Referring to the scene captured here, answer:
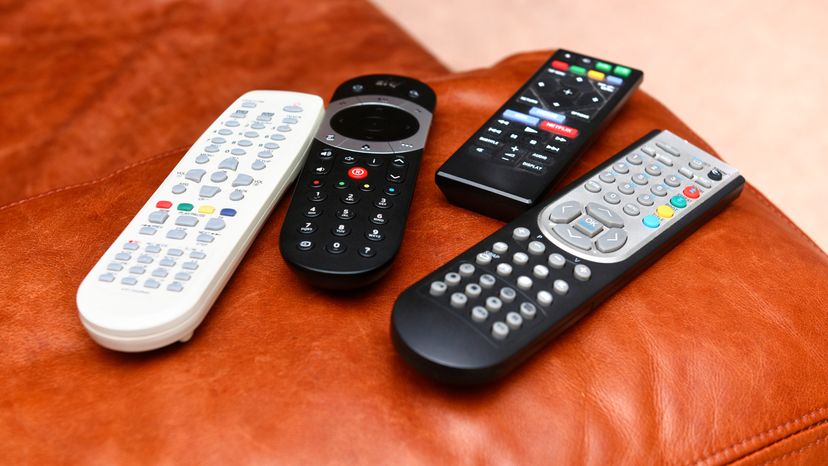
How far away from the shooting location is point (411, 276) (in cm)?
49

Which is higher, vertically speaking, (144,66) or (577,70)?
(577,70)

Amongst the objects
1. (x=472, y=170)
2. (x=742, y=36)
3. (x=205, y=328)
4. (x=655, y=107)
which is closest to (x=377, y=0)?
(x=742, y=36)

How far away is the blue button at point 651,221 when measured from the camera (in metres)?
0.50

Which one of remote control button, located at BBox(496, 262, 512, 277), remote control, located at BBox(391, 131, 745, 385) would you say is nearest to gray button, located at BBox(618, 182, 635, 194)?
remote control, located at BBox(391, 131, 745, 385)

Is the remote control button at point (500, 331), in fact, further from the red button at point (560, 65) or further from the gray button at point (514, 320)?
the red button at point (560, 65)

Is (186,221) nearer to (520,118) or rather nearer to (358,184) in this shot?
(358,184)

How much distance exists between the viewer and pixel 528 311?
43 centimetres

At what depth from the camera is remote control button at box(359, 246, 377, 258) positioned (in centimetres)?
46

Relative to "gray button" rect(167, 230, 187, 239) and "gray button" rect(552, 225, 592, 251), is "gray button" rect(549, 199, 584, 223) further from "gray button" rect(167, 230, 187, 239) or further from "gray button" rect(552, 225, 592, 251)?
"gray button" rect(167, 230, 187, 239)

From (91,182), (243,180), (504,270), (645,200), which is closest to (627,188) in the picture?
(645,200)

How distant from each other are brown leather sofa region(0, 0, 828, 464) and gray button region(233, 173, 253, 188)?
30mm

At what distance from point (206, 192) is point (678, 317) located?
11.5 inches

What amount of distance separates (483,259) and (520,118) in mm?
167

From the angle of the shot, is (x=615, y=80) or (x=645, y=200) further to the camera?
(x=615, y=80)
